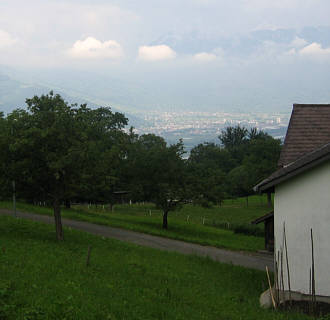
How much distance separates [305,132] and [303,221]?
15.3ft

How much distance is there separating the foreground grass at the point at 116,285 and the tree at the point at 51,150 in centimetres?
276


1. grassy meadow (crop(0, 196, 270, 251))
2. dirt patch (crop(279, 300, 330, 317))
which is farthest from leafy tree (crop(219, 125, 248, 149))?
dirt patch (crop(279, 300, 330, 317))

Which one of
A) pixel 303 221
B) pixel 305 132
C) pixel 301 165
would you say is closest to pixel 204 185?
pixel 305 132

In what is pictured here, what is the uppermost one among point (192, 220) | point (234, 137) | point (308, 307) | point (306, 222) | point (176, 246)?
point (234, 137)

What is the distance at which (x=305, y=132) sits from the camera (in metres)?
17.2

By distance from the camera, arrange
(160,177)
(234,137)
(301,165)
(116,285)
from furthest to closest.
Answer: (234,137)
(160,177)
(301,165)
(116,285)

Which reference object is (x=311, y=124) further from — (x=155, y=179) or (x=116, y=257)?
(x=155, y=179)

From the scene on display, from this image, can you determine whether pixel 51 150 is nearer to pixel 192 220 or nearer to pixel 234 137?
pixel 192 220

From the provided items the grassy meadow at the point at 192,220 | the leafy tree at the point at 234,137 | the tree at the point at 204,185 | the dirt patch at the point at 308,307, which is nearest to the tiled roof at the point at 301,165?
the dirt patch at the point at 308,307

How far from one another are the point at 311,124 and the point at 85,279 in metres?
10.5

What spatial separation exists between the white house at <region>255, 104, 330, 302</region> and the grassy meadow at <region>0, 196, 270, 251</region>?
15.7 metres

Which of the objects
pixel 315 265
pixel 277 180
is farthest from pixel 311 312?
pixel 277 180

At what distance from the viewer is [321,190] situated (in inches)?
528

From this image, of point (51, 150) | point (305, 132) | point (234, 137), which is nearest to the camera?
point (305, 132)
